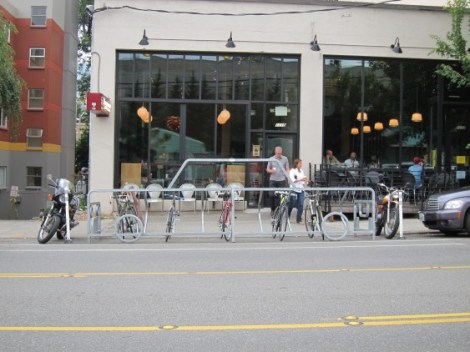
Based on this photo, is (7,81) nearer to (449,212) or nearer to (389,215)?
(389,215)

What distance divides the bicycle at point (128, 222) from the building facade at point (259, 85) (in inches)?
195

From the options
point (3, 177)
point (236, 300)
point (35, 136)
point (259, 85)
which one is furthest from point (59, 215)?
point (35, 136)

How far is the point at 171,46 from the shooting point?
17.2m

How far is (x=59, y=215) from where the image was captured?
12.0 metres

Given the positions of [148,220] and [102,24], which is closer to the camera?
[148,220]

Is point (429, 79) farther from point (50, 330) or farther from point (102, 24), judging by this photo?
point (50, 330)

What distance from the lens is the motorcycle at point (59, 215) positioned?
1188cm

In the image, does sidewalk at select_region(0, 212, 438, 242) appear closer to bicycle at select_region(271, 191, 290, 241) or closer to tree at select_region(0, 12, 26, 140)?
bicycle at select_region(271, 191, 290, 241)

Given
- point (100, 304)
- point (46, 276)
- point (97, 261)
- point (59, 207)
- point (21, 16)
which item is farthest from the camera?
point (21, 16)

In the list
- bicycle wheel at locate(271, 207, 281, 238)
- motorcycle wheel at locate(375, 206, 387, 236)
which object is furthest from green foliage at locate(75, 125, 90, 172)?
motorcycle wheel at locate(375, 206, 387, 236)

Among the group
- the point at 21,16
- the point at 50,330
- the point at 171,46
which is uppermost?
the point at 21,16

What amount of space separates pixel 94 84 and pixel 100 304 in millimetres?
11988

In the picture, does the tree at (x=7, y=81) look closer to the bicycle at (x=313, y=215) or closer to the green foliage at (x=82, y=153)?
the bicycle at (x=313, y=215)

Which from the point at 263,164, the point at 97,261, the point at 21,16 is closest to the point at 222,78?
the point at 263,164
